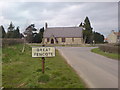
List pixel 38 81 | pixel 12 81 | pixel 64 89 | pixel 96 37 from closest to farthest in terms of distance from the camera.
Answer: pixel 64 89
pixel 38 81
pixel 12 81
pixel 96 37

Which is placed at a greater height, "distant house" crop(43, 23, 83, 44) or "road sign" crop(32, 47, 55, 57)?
"distant house" crop(43, 23, 83, 44)

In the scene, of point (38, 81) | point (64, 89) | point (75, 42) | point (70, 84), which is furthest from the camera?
point (75, 42)

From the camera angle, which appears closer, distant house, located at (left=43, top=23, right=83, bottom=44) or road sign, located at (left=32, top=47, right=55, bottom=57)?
road sign, located at (left=32, top=47, right=55, bottom=57)

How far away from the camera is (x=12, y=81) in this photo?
23.4ft

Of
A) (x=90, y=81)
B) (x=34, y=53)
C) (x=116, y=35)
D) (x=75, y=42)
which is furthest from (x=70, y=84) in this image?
(x=116, y=35)

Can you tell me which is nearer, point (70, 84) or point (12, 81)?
point (70, 84)

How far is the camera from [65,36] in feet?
200

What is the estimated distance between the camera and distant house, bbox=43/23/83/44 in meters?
59.8

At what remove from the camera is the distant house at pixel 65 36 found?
5981 centimetres

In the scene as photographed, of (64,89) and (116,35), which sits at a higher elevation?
(116,35)

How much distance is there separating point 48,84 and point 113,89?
7.98 ft

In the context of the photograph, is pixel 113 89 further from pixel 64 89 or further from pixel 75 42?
pixel 75 42

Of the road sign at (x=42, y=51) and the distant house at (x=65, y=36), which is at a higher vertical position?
the distant house at (x=65, y=36)

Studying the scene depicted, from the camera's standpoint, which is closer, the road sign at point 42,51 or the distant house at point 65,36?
the road sign at point 42,51
